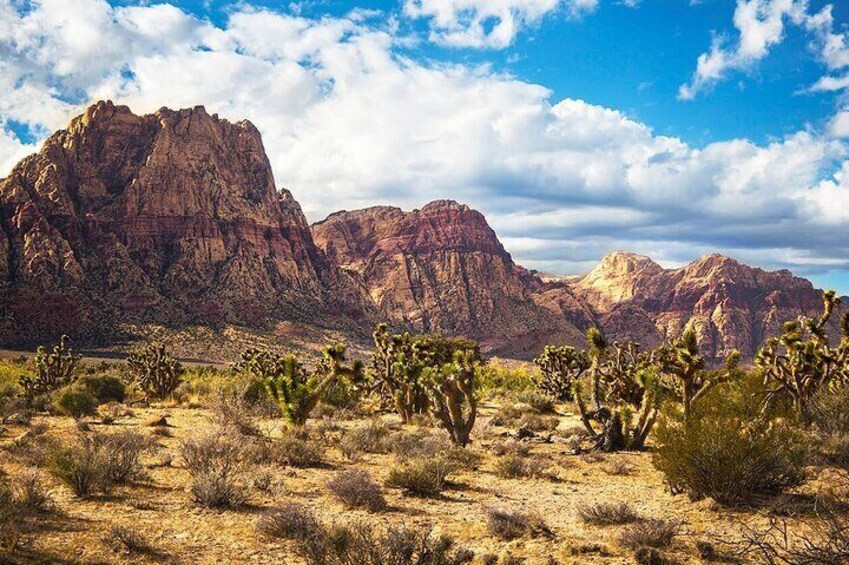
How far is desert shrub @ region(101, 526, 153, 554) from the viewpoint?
28.6ft

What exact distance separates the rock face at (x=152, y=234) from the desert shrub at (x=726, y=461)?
340 ft

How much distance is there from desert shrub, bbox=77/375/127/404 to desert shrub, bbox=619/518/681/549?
2948cm

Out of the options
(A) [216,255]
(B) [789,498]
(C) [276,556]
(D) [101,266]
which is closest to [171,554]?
(C) [276,556]

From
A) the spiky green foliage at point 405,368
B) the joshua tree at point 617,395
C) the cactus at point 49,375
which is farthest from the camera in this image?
the cactus at point 49,375

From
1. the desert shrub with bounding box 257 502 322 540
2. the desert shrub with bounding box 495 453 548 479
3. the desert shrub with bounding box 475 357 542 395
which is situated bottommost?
the desert shrub with bounding box 475 357 542 395

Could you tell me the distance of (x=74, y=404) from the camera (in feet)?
80.6

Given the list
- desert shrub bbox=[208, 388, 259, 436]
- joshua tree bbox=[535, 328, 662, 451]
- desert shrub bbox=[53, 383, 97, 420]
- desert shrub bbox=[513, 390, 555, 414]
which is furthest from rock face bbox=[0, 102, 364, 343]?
joshua tree bbox=[535, 328, 662, 451]

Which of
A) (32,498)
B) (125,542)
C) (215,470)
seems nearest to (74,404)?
(215,470)

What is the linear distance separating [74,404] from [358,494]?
18.3 meters

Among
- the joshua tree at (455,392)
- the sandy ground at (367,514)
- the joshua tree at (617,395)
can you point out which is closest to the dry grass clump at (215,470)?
the sandy ground at (367,514)

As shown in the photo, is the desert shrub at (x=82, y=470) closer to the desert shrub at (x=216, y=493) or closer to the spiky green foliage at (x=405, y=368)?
the desert shrub at (x=216, y=493)

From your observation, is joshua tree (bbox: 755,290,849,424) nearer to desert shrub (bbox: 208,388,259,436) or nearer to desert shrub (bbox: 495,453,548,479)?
desert shrub (bbox: 495,453,548,479)

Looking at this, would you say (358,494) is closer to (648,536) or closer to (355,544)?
(355,544)

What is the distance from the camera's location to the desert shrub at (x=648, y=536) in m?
9.27
